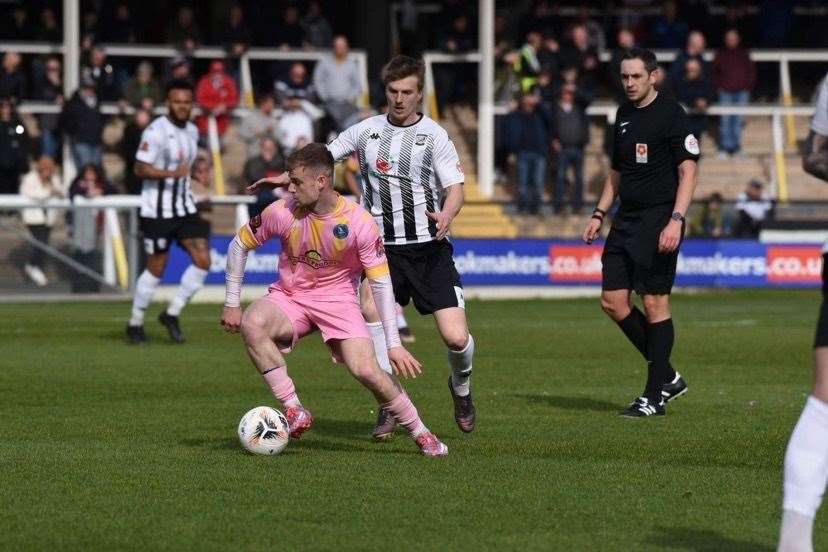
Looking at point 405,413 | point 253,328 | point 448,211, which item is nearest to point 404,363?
point 405,413

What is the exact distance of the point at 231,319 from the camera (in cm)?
841


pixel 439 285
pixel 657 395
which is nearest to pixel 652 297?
pixel 657 395

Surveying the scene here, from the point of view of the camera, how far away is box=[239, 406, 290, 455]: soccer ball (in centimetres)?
832

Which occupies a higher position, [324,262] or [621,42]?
[621,42]

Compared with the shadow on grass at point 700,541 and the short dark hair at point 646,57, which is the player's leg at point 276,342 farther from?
the short dark hair at point 646,57

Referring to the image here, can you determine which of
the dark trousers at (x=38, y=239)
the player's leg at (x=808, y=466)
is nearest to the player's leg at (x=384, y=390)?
the player's leg at (x=808, y=466)

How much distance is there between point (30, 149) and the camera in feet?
78.9

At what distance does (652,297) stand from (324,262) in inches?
103

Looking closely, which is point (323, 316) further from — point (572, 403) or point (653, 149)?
point (572, 403)

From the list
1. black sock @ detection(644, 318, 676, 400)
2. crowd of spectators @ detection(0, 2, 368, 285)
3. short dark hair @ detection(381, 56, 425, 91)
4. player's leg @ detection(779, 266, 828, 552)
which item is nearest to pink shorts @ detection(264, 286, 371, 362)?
short dark hair @ detection(381, 56, 425, 91)

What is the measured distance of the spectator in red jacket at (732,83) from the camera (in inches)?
1060

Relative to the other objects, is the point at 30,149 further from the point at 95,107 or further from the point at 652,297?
the point at 652,297

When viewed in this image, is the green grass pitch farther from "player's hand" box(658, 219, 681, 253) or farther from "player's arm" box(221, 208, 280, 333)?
"player's hand" box(658, 219, 681, 253)

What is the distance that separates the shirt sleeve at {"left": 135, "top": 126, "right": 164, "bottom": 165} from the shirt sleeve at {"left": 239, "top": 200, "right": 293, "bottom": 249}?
6428 mm
